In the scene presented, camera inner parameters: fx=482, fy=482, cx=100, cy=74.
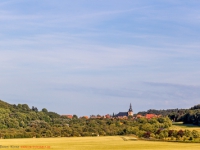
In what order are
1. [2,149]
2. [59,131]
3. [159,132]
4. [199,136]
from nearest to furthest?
[2,149] < [199,136] < [159,132] < [59,131]

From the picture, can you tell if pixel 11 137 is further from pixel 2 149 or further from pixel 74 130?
pixel 2 149

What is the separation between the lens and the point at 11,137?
141 meters

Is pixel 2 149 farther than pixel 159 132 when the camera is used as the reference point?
No

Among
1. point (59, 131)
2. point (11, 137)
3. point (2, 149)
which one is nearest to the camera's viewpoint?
point (2, 149)

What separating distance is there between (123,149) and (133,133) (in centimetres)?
7099

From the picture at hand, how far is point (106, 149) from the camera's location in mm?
77625

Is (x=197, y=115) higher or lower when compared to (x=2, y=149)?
higher

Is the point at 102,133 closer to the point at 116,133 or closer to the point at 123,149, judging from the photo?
the point at 116,133

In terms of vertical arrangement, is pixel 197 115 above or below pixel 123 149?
above

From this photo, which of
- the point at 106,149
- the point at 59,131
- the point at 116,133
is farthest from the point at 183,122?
the point at 106,149

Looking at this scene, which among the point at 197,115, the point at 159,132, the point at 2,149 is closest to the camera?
the point at 2,149

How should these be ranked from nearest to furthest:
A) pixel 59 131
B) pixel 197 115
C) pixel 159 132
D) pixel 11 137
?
pixel 159 132 → pixel 11 137 → pixel 59 131 → pixel 197 115

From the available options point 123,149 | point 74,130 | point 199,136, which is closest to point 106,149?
point 123,149

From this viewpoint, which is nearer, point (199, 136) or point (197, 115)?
point (199, 136)
